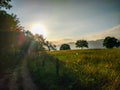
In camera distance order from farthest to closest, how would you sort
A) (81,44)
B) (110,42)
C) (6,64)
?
(81,44) < (110,42) < (6,64)

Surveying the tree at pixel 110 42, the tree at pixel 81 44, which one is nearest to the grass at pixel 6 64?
the tree at pixel 110 42

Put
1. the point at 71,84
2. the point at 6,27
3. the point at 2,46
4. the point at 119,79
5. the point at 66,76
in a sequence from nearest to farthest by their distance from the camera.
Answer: the point at 119,79 → the point at 71,84 → the point at 66,76 → the point at 2,46 → the point at 6,27

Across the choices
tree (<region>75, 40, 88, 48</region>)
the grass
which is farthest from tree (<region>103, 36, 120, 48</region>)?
the grass

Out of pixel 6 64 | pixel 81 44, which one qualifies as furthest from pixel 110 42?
pixel 6 64

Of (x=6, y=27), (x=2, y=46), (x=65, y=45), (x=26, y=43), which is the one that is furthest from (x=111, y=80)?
(x=65, y=45)

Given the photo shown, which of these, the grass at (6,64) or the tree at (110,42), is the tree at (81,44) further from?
the grass at (6,64)

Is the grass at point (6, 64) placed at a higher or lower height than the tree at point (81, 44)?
lower

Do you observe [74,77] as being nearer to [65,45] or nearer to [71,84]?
[71,84]

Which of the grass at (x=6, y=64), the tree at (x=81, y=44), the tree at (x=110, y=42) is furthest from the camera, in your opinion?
the tree at (x=81, y=44)

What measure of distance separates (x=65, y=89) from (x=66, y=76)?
2763 mm

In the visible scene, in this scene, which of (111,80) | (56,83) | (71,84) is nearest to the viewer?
(111,80)

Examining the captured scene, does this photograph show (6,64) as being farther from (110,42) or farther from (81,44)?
(81,44)

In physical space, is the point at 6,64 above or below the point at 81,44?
below

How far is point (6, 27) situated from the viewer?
142ft
